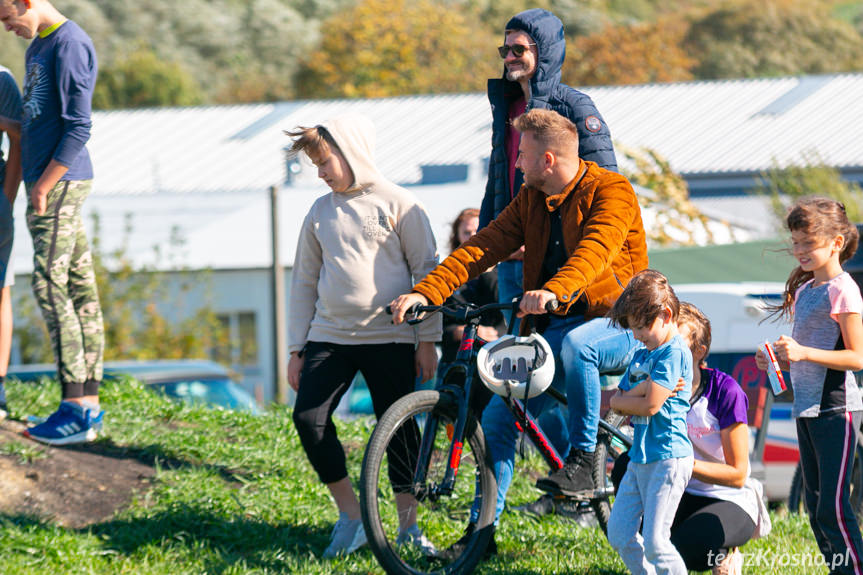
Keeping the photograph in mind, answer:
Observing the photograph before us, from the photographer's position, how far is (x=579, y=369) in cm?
472

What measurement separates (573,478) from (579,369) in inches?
17.0

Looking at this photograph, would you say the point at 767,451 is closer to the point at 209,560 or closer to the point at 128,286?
the point at 209,560

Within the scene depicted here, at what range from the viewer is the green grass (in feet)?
16.7

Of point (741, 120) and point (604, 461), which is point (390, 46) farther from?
point (604, 461)

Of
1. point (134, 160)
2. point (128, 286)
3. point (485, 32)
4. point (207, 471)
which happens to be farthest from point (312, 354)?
point (485, 32)

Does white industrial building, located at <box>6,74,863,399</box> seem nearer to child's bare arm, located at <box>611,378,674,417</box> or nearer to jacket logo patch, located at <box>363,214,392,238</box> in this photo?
jacket logo patch, located at <box>363,214,392,238</box>

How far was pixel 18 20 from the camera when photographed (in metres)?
5.74

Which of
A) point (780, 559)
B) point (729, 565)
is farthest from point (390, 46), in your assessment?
point (729, 565)

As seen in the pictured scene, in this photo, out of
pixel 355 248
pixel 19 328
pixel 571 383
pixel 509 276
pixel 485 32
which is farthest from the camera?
pixel 485 32

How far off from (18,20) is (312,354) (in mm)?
2224

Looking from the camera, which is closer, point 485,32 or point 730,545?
point 730,545

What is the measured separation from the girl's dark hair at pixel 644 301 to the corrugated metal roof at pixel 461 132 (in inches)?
1235

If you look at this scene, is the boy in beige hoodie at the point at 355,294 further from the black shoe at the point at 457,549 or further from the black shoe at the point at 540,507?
the black shoe at the point at 540,507

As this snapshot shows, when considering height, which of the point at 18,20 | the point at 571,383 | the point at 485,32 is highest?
the point at 485,32
